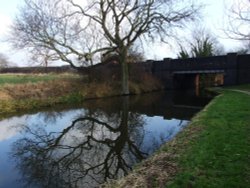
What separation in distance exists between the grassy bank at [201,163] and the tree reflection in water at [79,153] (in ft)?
3.80

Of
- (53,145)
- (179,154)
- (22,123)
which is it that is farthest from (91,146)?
(22,123)

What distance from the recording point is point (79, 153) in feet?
31.1

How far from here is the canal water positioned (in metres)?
7.41

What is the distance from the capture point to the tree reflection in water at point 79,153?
24.0ft

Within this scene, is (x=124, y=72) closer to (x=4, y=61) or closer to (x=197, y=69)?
(x=197, y=69)

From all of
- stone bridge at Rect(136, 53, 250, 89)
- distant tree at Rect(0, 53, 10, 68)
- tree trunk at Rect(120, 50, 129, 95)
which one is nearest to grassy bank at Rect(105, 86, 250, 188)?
tree trunk at Rect(120, 50, 129, 95)

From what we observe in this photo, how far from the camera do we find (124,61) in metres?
29.5

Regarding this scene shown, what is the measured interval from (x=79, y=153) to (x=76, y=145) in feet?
3.92

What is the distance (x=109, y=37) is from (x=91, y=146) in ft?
62.2

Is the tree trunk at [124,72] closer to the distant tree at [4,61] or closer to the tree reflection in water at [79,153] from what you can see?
the tree reflection in water at [79,153]

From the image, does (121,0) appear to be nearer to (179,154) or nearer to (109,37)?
(109,37)

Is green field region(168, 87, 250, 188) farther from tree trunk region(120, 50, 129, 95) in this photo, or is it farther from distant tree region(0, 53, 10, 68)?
distant tree region(0, 53, 10, 68)

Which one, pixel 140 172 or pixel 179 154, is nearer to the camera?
pixel 140 172

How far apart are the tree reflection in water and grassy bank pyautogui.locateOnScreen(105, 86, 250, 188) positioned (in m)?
1.16
